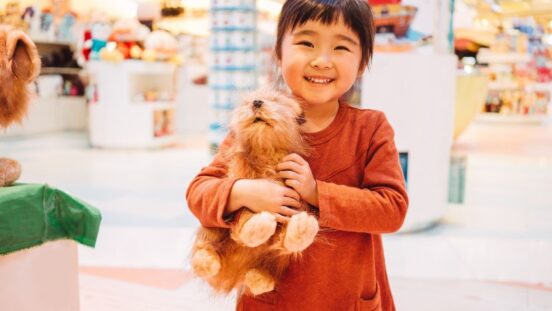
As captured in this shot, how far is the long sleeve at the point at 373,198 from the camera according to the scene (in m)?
0.94

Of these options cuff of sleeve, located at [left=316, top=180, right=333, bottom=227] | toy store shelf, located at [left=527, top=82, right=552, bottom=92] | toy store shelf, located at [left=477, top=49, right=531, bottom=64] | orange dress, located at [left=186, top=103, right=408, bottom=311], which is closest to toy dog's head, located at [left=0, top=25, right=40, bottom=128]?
orange dress, located at [left=186, top=103, right=408, bottom=311]

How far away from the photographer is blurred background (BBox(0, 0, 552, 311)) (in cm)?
246

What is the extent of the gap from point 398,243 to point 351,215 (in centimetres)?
230

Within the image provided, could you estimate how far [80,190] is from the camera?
459 centimetres

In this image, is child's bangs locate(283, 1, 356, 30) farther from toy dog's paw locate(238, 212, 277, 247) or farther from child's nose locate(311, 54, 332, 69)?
toy dog's paw locate(238, 212, 277, 247)

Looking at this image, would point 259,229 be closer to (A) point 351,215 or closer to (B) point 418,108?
(A) point 351,215

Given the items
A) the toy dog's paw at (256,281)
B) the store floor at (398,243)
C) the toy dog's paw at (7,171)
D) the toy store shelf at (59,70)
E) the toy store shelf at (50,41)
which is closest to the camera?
the toy dog's paw at (256,281)

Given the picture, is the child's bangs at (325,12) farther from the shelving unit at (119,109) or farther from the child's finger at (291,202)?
the shelving unit at (119,109)

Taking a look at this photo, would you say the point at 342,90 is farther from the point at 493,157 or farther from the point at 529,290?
the point at 493,157

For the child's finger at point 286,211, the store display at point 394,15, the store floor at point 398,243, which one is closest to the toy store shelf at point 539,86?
the store floor at point 398,243

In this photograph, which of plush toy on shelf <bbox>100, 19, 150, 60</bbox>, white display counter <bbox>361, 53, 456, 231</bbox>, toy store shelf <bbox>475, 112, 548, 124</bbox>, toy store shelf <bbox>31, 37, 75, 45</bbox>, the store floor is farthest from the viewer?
toy store shelf <bbox>475, 112, 548, 124</bbox>

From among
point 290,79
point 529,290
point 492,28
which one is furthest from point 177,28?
point 290,79

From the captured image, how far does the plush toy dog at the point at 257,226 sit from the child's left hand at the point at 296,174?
1 cm

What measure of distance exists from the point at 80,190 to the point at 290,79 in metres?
3.95
